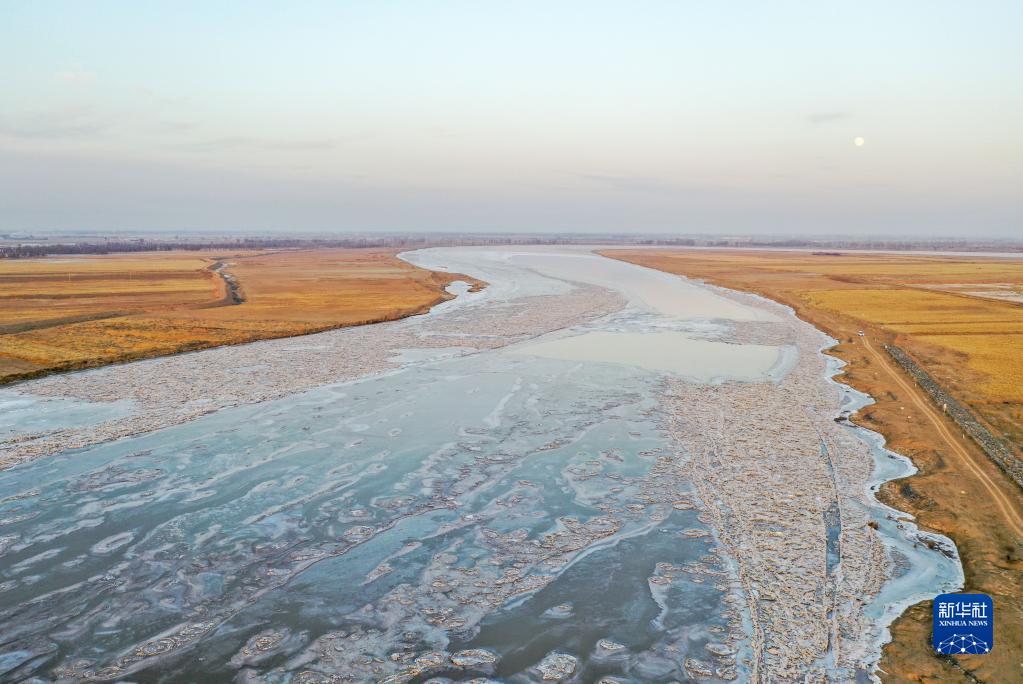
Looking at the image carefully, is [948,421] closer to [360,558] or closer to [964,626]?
Result: [964,626]

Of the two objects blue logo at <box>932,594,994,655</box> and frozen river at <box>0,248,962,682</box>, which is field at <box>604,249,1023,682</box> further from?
frozen river at <box>0,248,962,682</box>

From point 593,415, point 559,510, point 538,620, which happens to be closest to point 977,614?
point 538,620

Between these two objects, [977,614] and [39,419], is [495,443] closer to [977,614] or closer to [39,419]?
[977,614]

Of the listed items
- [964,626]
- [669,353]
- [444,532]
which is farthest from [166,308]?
A: [964,626]

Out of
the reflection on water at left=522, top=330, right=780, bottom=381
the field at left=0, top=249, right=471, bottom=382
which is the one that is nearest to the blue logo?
the reflection on water at left=522, top=330, right=780, bottom=381

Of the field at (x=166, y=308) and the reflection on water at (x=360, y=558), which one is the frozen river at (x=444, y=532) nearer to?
the reflection on water at (x=360, y=558)

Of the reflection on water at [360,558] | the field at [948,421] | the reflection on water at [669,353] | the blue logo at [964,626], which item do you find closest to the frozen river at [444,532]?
the reflection on water at [360,558]
